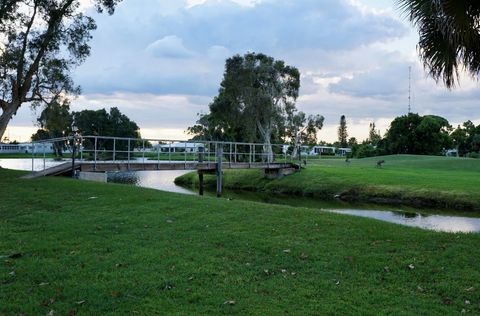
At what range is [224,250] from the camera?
784 centimetres

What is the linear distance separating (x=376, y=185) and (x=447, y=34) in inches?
962

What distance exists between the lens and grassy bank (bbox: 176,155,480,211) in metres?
26.2

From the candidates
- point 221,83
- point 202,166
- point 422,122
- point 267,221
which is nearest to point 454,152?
point 422,122

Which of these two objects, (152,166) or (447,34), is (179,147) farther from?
(447,34)

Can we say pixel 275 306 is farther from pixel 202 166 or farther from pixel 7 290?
pixel 202 166

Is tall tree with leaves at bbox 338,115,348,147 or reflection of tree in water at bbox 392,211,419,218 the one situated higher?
tall tree with leaves at bbox 338,115,348,147

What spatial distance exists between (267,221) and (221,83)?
43271 mm

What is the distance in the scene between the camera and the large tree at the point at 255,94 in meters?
51.1

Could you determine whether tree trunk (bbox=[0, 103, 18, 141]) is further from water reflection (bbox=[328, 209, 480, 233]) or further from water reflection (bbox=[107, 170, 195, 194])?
water reflection (bbox=[328, 209, 480, 233])

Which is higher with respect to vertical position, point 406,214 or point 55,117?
point 55,117

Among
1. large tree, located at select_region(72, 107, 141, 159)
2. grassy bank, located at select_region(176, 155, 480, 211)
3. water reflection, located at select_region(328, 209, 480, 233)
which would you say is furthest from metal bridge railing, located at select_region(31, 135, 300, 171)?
large tree, located at select_region(72, 107, 141, 159)

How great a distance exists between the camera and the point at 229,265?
276 inches

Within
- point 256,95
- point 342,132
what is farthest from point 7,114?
point 342,132

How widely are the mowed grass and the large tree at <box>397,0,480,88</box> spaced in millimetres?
3053
